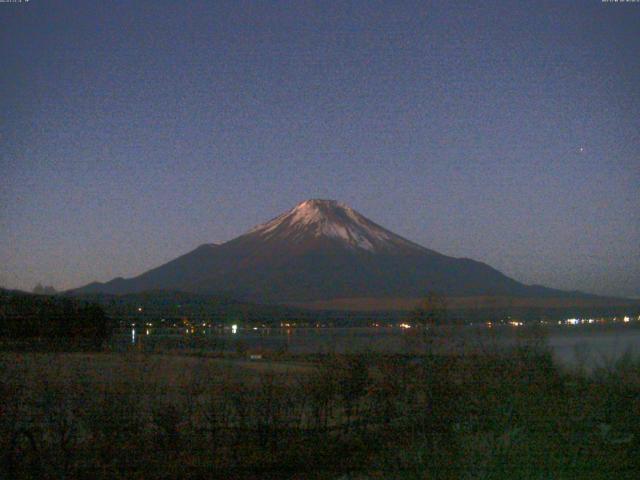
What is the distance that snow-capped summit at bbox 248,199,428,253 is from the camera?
9944 centimetres

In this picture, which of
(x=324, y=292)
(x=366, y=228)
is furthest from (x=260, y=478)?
(x=366, y=228)

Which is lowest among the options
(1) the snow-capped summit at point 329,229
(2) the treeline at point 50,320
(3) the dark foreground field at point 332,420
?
(3) the dark foreground field at point 332,420

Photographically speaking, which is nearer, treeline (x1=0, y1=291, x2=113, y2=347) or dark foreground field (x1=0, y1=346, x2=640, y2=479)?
dark foreground field (x1=0, y1=346, x2=640, y2=479)

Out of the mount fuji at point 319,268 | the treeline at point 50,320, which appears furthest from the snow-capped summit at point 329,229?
the treeline at point 50,320

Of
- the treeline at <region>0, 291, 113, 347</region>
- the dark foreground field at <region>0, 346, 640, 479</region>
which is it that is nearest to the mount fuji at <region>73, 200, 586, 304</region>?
the treeline at <region>0, 291, 113, 347</region>

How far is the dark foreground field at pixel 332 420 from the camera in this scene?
9391 millimetres

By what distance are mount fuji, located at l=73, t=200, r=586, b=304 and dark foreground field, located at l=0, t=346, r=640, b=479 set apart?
177 feet

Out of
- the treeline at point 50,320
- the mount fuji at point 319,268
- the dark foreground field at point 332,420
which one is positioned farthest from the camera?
the mount fuji at point 319,268

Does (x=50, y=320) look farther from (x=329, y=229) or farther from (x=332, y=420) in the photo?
(x=329, y=229)

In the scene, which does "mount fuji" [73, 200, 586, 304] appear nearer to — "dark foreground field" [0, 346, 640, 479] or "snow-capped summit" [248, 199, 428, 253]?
"snow-capped summit" [248, 199, 428, 253]

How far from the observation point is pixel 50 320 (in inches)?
1088

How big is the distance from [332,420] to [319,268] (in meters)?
77.7

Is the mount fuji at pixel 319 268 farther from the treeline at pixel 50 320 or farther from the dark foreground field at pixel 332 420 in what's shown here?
the dark foreground field at pixel 332 420

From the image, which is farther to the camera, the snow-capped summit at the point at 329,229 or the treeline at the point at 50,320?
the snow-capped summit at the point at 329,229
